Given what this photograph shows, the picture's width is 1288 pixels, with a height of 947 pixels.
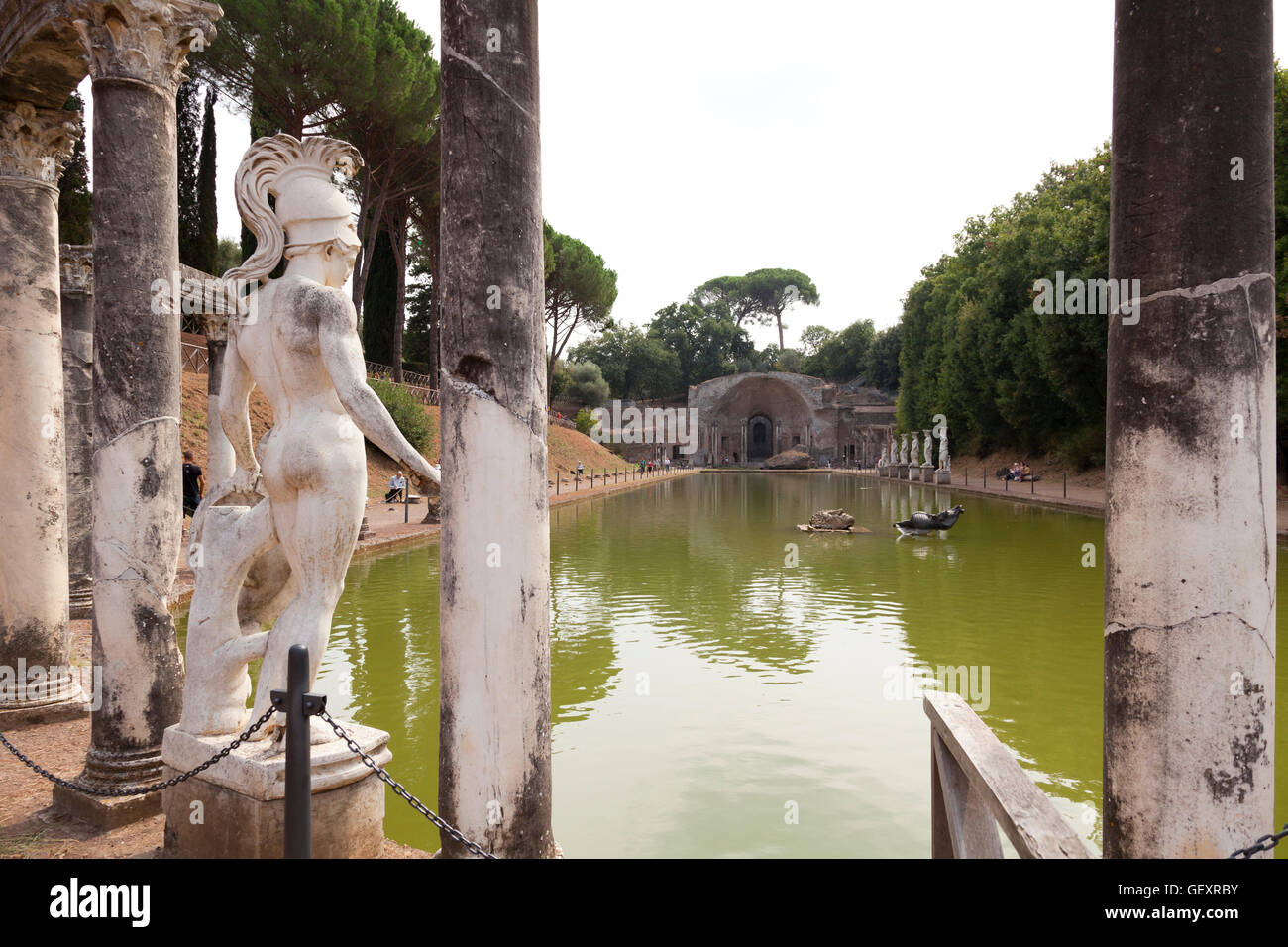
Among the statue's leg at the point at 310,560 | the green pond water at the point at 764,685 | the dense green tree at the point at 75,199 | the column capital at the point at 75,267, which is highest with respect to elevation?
the dense green tree at the point at 75,199

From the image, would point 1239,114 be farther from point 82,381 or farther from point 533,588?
point 82,381

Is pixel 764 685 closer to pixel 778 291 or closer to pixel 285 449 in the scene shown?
pixel 285 449

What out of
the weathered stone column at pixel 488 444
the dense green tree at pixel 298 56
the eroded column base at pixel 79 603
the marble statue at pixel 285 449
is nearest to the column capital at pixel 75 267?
the eroded column base at pixel 79 603

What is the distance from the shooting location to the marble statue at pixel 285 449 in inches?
114

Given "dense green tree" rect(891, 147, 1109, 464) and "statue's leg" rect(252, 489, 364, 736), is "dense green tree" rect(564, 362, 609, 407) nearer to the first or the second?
"dense green tree" rect(891, 147, 1109, 464)

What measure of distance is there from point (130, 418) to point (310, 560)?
132 centimetres

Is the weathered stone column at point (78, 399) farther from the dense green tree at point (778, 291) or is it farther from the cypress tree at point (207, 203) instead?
the dense green tree at point (778, 291)

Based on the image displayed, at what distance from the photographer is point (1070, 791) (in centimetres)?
419

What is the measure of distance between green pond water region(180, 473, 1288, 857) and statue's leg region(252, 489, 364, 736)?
4.36 ft

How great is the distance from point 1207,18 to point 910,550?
37.7 feet

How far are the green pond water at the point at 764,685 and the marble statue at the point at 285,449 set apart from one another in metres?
1.34

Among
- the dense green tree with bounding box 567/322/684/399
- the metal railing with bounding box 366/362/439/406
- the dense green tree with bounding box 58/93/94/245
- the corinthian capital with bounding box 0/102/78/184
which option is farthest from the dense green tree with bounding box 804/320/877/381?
the corinthian capital with bounding box 0/102/78/184

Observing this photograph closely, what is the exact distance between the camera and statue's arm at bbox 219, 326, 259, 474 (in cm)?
317
